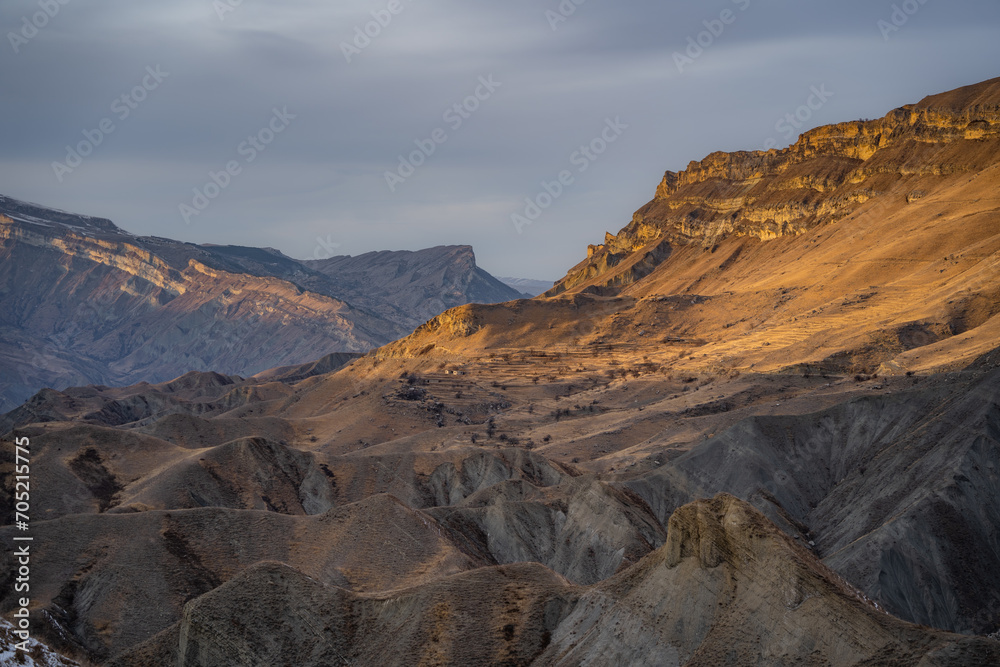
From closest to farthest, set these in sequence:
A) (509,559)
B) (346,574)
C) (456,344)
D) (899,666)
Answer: (899,666) → (346,574) → (509,559) → (456,344)

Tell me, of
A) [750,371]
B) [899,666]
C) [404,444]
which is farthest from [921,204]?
[899,666]

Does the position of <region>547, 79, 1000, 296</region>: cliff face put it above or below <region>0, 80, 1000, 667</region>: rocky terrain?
above

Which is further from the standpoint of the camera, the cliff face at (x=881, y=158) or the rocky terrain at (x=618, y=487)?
the cliff face at (x=881, y=158)

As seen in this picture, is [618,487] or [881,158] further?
[881,158]

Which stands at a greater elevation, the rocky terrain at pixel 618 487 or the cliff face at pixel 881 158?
the cliff face at pixel 881 158

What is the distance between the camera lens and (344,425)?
11931 centimetres

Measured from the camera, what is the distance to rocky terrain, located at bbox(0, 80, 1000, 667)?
3284cm

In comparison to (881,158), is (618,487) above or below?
below

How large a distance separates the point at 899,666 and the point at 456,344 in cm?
14669

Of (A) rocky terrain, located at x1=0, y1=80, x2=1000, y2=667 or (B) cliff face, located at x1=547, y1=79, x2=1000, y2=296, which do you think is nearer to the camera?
(A) rocky terrain, located at x1=0, y1=80, x2=1000, y2=667

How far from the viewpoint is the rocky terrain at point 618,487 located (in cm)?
3284

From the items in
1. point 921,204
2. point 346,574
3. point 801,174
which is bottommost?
point 346,574

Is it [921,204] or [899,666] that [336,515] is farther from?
[921,204]

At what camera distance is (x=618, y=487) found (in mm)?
64000
